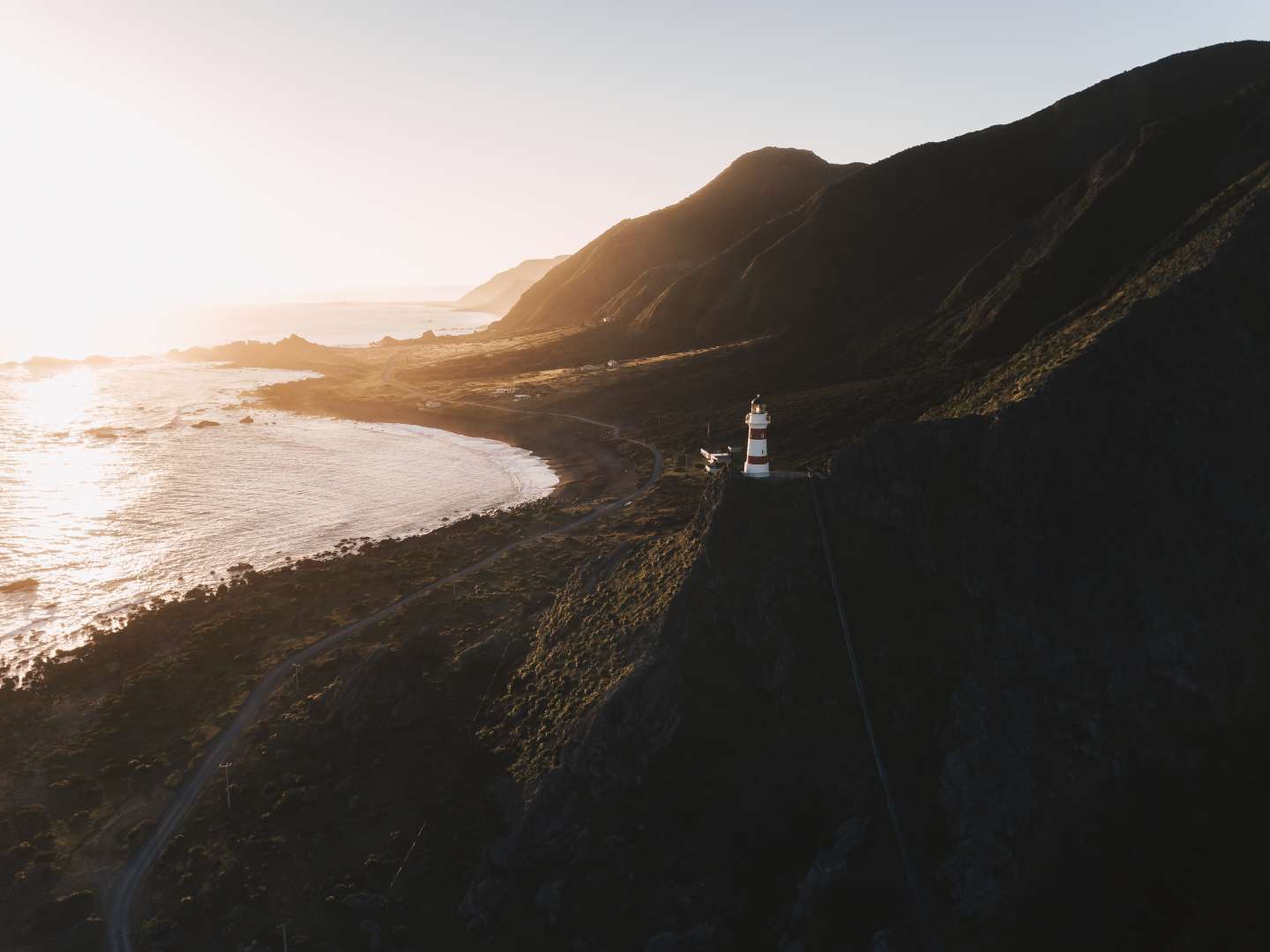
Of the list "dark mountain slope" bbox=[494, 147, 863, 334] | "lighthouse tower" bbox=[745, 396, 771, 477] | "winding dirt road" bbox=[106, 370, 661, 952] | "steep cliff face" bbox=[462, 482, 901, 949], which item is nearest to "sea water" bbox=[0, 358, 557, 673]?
"winding dirt road" bbox=[106, 370, 661, 952]

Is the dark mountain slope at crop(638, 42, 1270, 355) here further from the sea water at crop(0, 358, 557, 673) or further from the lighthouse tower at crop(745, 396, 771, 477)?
the lighthouse tower at crop(745, 396, 771, 477)

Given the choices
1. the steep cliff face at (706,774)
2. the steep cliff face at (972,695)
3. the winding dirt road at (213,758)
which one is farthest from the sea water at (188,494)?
the steep cliff face at (972,695)

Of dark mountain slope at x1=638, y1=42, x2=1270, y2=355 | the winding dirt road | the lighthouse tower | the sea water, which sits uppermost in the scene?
dark mountain slope at x1=638, y1=42, x2=1270, y2=355

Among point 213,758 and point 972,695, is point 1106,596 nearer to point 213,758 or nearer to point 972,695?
point 972,695

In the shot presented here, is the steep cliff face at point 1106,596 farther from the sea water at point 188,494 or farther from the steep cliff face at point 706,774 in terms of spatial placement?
the sea water at point 188,494

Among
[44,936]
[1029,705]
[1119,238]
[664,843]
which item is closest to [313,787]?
[44,936]

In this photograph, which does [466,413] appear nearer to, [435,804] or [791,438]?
[791,438]
